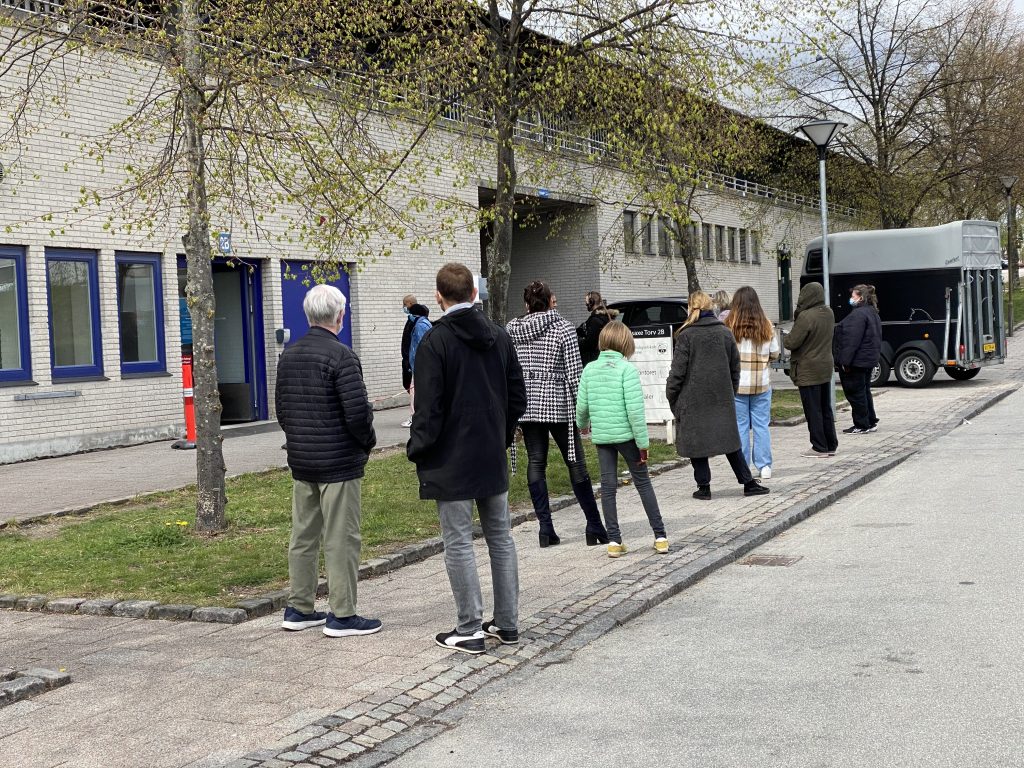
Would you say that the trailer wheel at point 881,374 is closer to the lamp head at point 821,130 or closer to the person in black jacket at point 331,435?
the lamp head at point 821,130

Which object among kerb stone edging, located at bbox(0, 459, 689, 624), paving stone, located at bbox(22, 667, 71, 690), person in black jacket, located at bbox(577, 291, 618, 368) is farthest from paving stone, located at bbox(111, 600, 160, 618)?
person in black jacket, located at bbox(577, 291, 618, 368)

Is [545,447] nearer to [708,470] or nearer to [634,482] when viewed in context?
[634,482]

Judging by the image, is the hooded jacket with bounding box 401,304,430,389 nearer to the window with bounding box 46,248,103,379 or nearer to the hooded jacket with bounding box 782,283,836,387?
the window with bounding box 46,248,103,379

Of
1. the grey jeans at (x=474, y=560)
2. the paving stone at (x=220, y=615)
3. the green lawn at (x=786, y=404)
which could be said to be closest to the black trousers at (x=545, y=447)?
the grey jeans at (x=474, y=560)

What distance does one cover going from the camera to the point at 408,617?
22.0 ft

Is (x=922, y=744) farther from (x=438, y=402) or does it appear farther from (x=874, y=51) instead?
(x=874, y=51)

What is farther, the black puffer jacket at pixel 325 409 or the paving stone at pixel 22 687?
the black puffer jacket at pixel 325 409

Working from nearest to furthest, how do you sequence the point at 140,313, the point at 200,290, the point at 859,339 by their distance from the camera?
the point at 200,290 < the point at 859,339 < the point at 140,313

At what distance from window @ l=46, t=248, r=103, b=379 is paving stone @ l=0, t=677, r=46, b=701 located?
34.8ft

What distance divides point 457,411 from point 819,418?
334 inches

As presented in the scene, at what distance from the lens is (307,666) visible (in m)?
5.72

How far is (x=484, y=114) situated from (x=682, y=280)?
79.6 feet

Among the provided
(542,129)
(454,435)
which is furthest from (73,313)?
(454,435)

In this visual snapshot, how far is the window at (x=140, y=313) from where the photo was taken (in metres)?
16.7
